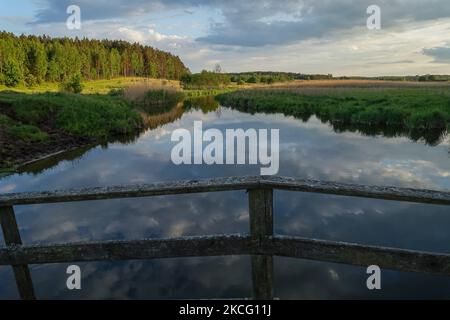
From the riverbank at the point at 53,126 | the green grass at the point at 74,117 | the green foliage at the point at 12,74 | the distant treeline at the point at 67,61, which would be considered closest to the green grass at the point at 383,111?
the riverbank at the point at 53,126

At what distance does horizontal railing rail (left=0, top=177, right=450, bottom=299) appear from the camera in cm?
331

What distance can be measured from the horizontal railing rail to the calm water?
3.88 metres

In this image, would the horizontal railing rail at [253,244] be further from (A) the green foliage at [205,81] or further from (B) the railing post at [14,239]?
(A) the green foliage at [205,81]

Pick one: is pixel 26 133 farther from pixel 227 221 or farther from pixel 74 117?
pixel 227 221

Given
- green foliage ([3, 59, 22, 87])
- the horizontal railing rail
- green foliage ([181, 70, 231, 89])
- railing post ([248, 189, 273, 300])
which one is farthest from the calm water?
green foliage ([181, 70, 231, 89])

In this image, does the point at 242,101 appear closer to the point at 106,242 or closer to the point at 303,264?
the point at 303,264

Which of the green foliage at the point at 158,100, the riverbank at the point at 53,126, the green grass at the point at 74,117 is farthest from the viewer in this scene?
the green foliage at the point at 158,100

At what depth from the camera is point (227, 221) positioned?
1094cm

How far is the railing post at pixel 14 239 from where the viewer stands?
364 cm

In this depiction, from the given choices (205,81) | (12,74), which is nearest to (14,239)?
(12,74)

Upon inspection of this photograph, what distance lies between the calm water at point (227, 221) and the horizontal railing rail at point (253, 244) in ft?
12.7

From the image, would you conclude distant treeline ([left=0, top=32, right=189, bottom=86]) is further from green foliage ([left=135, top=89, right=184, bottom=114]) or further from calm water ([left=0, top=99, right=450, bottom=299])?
calm water ([left=0, top=99, right=450, bottom=299])
